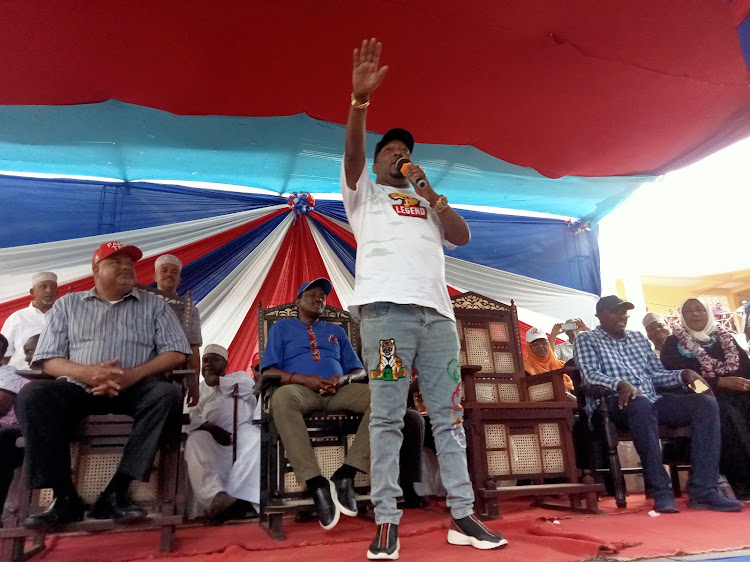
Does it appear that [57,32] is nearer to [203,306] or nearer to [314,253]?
[203,306]

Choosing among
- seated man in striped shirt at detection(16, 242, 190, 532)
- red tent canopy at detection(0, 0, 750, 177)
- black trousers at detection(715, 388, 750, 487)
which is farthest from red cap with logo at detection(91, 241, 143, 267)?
black trousers at detection(715, 388, 750, 487)

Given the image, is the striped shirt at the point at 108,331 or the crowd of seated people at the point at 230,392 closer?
the crowd of seated people at the point at 230,392

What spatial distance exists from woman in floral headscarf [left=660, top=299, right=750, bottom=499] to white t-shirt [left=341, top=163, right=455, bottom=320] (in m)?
2.07

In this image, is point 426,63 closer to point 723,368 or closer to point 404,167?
point 404,167

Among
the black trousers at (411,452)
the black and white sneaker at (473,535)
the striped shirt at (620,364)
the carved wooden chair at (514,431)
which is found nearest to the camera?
the black and white sneaker at (473,535)

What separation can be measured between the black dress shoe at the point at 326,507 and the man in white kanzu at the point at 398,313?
0.50 meters

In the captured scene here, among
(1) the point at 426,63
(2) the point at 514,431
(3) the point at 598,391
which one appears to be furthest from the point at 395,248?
(3) the point at 598,391

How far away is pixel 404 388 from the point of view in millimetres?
1673

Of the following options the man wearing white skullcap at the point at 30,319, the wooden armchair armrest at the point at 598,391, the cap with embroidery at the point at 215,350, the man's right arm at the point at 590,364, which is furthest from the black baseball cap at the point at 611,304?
the man wearing white skullcap at the point at 30,319

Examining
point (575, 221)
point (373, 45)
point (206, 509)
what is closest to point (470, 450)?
point (206, 509)

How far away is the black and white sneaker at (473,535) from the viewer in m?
1.59

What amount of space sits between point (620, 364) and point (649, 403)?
0.34 metres

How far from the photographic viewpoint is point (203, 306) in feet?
13.0

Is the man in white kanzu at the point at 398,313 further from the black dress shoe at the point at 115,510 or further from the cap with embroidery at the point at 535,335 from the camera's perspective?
the cap with embroidery at the point at 535,335
